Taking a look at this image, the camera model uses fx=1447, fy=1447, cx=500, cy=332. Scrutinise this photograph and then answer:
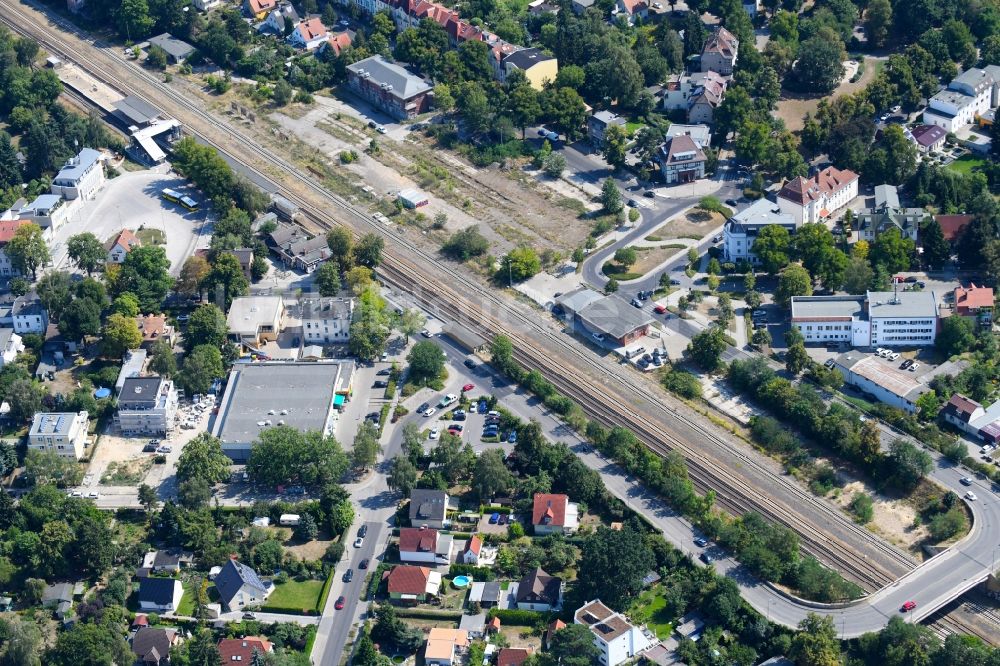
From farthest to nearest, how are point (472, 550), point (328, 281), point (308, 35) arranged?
point (308, 35) → point (328, 281) → point (472, 550)

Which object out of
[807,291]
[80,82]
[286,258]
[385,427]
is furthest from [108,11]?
[807,291]

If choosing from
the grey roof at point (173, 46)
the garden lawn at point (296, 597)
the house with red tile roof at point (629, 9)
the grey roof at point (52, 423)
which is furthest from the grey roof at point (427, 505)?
the grey roof at point (173, 46)

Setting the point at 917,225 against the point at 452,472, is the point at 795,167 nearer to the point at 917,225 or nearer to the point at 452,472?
the point at 917,225

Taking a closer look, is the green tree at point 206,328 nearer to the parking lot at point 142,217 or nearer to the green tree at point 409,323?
the parking lot at point 142,217

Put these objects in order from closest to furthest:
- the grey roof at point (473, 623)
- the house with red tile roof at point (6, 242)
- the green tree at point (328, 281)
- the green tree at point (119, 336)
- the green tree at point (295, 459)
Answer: the grey roof at point (473, 623) → the green tree at point (295, 459) → the green tree at point (119, 336) → the green tree at point (328, 281) → the house with red tile roof at point (6, 242)

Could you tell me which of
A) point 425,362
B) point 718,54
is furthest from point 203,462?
point 718,54

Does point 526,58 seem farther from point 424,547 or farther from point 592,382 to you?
point 424,547
